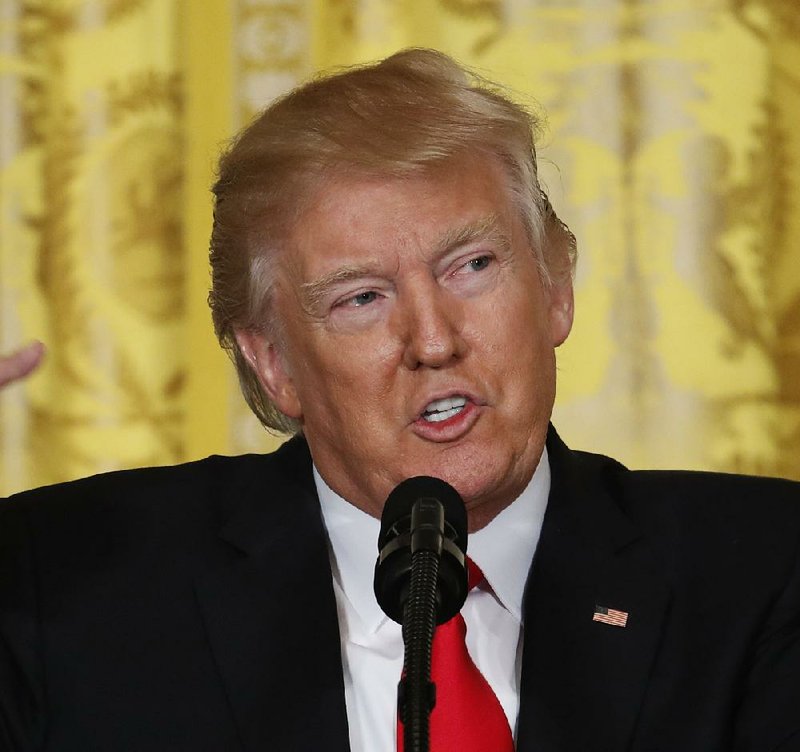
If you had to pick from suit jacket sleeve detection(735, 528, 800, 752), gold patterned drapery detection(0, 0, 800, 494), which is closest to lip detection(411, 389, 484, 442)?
suit jacket sleeve detection(735, 528, 800, 752)

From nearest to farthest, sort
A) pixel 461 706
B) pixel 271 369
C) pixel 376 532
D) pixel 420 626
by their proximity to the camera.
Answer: pixel 420 626 → pixel 461 706 → pixel 376 532 → pixel 271 369

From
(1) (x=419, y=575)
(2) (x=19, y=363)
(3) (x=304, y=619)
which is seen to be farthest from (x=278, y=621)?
(1) (x=419, y=575)

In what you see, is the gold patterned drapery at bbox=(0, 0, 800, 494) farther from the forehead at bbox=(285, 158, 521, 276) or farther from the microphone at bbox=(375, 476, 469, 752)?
the microphone at bbox=(375, 476, 469, 752)

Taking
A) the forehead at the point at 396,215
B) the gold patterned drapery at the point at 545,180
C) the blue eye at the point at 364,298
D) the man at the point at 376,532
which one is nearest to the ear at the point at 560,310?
the man at the point at 376,532

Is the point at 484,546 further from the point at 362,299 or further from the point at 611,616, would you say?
the point at 362,299

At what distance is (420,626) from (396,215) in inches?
35.3

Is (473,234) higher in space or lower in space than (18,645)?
higher

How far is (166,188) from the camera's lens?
306cm

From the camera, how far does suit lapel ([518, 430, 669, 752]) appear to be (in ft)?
6.64

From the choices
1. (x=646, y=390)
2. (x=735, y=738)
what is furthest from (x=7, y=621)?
(x=646, y=390)

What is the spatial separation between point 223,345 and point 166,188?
61 cm

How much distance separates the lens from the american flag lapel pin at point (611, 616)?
2.12 m

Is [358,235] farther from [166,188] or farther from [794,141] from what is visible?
[794,141]

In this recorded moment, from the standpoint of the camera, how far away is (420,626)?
53.5 inches
